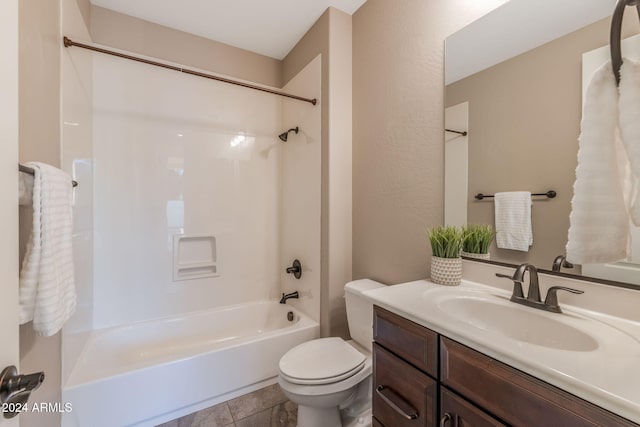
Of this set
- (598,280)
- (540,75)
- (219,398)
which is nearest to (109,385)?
(219,398)

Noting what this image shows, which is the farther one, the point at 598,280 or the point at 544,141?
the point at 544,141

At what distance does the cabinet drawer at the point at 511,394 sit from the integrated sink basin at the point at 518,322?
4.6 inches

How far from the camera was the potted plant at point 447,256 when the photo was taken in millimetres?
1221

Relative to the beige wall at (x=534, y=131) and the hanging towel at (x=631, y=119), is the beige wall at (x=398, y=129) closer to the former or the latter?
the beige wall at (x=534, y=131)

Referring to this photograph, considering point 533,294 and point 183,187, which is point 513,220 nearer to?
point 533,294

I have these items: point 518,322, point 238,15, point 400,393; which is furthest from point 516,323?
point 238,15

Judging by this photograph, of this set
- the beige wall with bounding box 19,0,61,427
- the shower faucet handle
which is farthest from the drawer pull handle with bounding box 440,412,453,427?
the shower faucet handle

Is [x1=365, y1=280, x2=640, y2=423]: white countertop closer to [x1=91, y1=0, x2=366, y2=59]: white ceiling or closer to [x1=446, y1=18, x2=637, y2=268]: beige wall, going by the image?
[x1=446, y1=18, x2=637, y2=268]: beige wall

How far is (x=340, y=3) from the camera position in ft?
6.02

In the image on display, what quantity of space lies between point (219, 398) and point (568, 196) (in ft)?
7.00

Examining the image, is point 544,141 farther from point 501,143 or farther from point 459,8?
point 459,8

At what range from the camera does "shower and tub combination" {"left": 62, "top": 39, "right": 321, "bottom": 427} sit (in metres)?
1.61

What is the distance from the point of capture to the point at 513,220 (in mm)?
1097

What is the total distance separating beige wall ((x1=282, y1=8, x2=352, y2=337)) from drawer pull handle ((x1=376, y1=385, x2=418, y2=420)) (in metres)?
0.92
